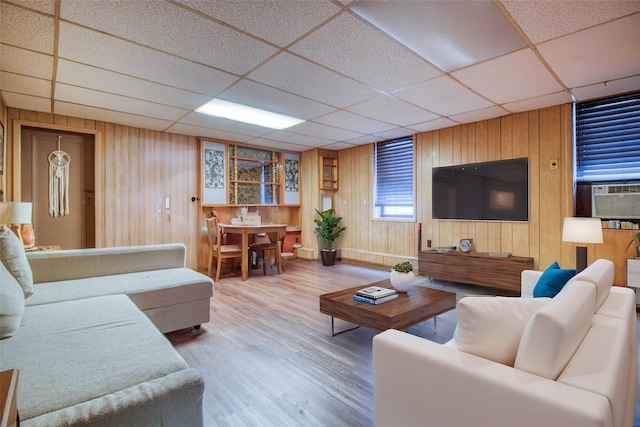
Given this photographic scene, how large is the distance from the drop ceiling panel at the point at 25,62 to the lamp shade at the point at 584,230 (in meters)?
4.89

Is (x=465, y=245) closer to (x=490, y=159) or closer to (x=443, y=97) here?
(x=490, y=159)

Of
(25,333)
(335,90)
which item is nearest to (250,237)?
(335,90)

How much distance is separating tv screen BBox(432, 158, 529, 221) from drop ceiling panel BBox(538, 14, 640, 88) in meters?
1.34

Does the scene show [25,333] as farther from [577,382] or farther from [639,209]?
[639,209]

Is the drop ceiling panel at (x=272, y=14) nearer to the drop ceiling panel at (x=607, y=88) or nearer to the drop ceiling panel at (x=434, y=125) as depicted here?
the drop ceiling panel at (x=434, y=125)

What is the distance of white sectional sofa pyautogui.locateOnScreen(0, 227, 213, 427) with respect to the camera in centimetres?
107

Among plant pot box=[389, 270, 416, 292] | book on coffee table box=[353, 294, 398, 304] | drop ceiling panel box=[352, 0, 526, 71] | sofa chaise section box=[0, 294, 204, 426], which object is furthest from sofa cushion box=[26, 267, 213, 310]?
drop ceiling panel box=[352, 0, 526, 71]

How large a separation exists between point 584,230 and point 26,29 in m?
4.82

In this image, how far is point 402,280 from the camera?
2805 millimetres

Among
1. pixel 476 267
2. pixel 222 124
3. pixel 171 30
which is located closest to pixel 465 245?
pixel 476 267

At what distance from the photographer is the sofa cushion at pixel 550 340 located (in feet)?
3.21

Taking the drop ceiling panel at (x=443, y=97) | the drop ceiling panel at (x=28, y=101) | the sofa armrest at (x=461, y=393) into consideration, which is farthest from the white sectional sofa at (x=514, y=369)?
the drop ceiling panel at (x=28, y=101)

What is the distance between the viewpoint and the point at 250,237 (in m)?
5.82

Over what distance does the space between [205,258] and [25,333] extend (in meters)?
4.09
